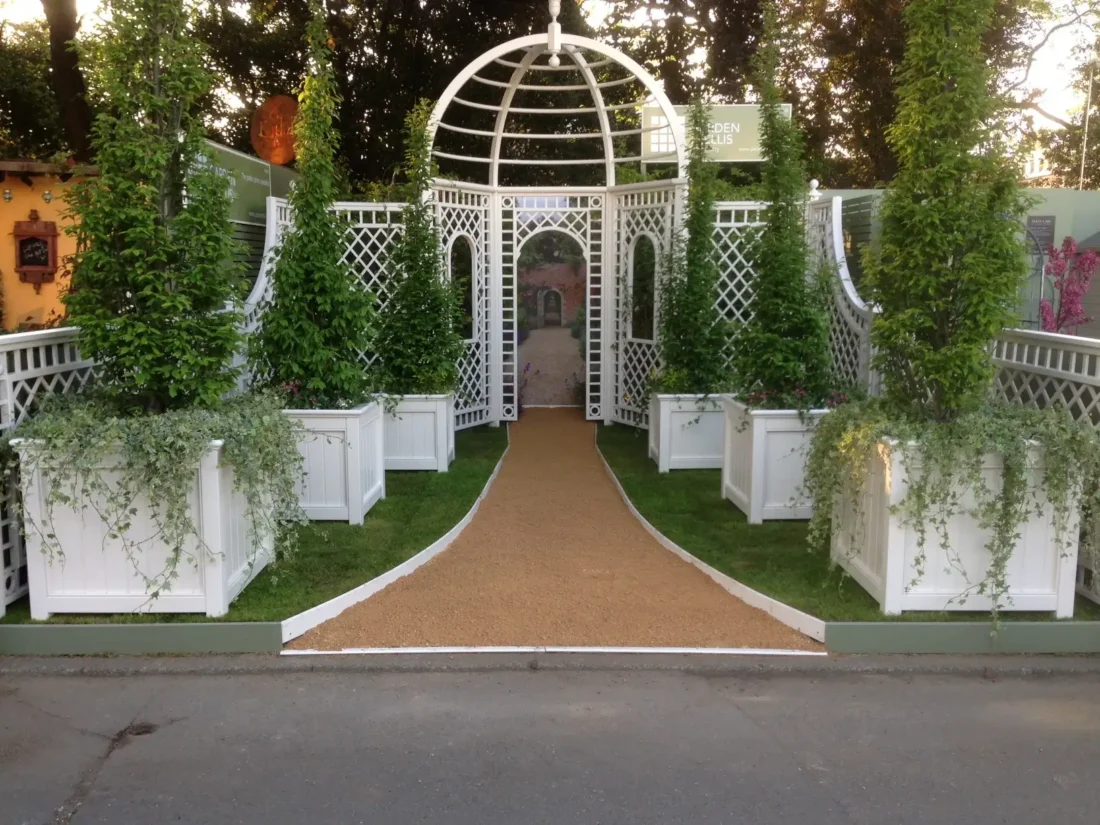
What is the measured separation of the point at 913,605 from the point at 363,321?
13.4ft

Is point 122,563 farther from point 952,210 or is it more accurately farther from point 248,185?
point 248,185

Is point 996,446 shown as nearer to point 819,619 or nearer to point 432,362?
point 819,619

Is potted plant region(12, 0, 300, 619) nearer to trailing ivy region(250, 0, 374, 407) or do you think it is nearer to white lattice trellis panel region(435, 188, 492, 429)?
trailing ivy region(250, 0, 374, 407)

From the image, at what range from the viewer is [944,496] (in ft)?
14.9

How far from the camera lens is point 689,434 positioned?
8.30 meters

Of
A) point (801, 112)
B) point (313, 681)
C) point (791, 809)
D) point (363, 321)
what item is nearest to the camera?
point (791, 809)

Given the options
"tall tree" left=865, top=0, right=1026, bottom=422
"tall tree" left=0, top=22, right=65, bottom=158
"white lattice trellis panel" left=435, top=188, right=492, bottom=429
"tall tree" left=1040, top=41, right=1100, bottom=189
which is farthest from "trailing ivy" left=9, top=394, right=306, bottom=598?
"tall tree" left=1040, top=41, right=1100, bottom=189

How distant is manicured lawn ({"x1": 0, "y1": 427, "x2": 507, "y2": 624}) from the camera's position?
4836mm

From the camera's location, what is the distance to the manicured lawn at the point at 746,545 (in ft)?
16.0

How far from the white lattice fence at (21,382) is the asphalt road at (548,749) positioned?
32.2 inches

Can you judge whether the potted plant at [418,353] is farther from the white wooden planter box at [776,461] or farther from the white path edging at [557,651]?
the white path edging at [557,651]

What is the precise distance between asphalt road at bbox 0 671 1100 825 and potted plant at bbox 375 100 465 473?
397cm

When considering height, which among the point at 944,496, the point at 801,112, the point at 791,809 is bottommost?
the point at 791,809

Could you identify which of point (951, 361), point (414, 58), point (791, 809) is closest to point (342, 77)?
point (414, 58)
